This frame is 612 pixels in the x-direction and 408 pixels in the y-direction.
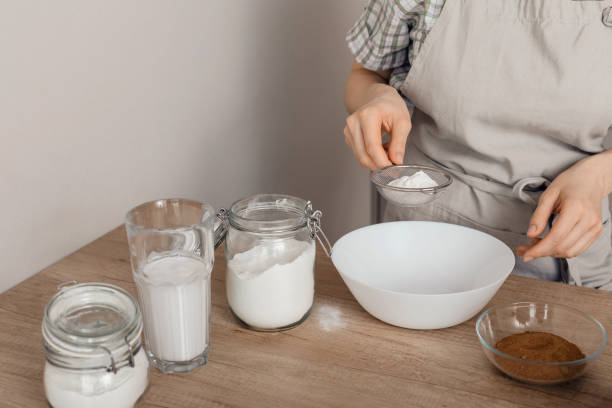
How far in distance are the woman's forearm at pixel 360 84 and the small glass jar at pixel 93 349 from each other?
2.30 ft

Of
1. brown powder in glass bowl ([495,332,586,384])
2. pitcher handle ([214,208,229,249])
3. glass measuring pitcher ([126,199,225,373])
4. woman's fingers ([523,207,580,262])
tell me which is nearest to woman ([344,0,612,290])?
woman's fingers ([523,207,580,262])

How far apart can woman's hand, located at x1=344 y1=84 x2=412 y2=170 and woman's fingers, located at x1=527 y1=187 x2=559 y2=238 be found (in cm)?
23

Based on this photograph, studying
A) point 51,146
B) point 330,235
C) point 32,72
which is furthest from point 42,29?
point 330,235

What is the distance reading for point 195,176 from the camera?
1.40 metres

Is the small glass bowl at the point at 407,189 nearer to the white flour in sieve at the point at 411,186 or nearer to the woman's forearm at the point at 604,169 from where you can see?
the white flour in sieve at the point at 411,186

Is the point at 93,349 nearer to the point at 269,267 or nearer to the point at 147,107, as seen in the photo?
the point at 269,267

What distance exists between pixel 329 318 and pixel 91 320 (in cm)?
34

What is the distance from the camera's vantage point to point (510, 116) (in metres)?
1.06

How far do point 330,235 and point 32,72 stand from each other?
1261 millimetres

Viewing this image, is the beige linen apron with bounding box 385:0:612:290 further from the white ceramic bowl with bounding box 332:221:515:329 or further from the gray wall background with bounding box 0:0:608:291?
the gray wall background with bounding box 0:0:608:291

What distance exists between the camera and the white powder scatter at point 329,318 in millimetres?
835

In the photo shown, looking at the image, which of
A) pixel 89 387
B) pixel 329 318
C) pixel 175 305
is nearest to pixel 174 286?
pixel 175 305

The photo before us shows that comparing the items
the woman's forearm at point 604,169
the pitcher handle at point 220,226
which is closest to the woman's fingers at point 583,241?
the woman's forearm at point 604,169

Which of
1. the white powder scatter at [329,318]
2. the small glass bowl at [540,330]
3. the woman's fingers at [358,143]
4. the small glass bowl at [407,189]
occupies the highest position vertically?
the woman's fingers at [358,143]
